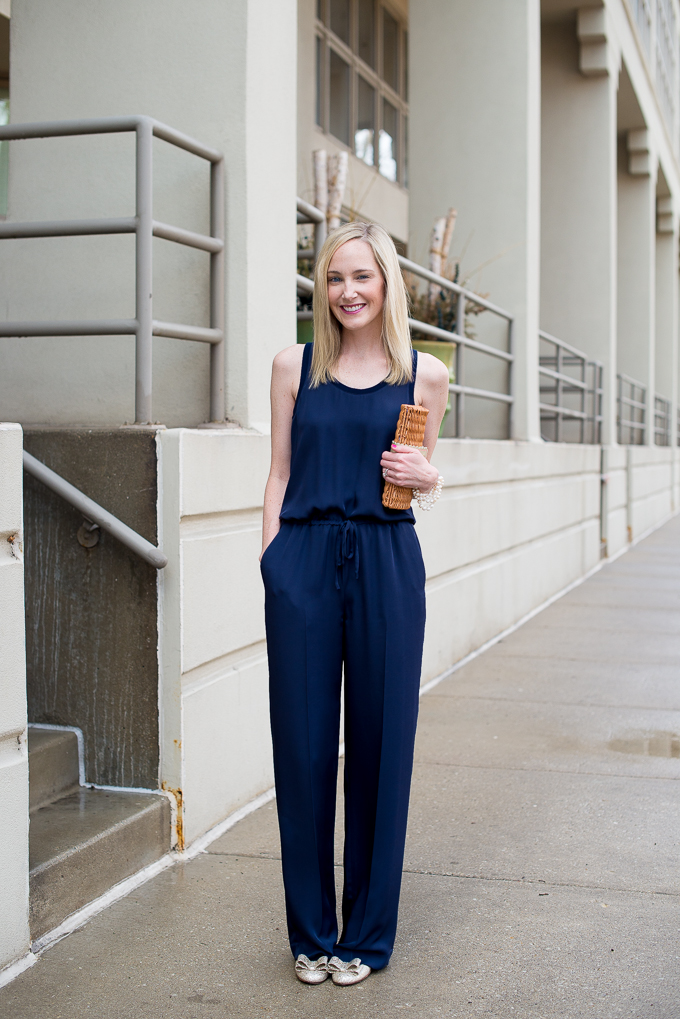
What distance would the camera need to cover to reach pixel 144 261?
159 inches

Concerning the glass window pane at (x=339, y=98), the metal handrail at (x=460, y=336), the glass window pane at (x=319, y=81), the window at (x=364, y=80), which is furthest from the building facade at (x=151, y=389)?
the glass window pane at (x=339, y=98)

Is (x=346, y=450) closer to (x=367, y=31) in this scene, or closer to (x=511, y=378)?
(x=511, y=378)

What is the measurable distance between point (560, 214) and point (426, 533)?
9.10 m

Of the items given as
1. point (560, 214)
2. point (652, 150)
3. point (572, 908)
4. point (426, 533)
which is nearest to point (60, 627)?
point (572, 908)

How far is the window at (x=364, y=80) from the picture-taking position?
→ 1529cm

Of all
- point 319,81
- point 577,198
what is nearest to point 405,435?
point 577,198

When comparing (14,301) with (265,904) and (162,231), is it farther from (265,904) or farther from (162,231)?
(265,904)

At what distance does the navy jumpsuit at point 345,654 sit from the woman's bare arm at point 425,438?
40mm

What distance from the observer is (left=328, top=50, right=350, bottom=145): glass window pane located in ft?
52.3

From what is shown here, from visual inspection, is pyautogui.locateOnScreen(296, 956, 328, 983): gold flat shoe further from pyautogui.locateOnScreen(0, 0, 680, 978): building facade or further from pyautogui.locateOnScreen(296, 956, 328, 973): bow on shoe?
pyautogui.locateOnScreen(0, 0, 680, 978): building facade

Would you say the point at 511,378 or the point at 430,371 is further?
the point at 511,378

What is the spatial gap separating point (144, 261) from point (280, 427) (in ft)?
4.06

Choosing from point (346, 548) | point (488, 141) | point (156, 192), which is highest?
point (488, 141)

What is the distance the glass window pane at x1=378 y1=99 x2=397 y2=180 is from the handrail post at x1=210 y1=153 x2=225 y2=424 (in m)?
13.8
